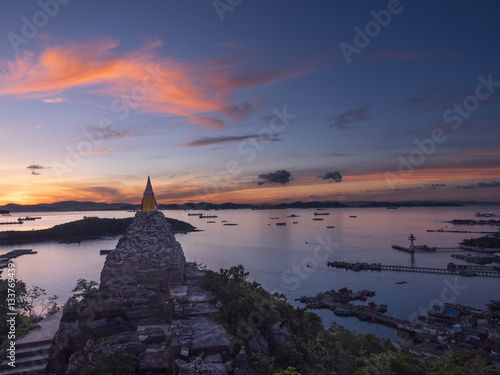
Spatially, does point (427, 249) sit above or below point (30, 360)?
below

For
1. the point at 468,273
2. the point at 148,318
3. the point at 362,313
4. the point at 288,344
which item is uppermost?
the point at 148,318

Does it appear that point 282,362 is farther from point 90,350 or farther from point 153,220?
point 153,220

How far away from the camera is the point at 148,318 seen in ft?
41.5

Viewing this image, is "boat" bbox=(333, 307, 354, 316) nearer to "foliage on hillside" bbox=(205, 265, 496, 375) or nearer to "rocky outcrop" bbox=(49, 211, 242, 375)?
"foliage on hillside" bbox=(205, 265, 496, 375)

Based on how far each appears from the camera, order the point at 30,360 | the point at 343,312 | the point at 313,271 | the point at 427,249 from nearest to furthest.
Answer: the point at 30,360, the point at 343,312, the point at 313,271, the point at 427,249

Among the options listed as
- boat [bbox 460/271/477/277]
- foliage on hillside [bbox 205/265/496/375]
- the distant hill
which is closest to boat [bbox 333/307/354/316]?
foliage on hillside [bbox 205/265/496/375]

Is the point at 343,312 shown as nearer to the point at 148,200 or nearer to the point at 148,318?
the point at 148,200

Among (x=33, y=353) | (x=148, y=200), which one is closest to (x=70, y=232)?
(x=148, y=200)

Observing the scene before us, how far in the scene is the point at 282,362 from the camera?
11586 mm

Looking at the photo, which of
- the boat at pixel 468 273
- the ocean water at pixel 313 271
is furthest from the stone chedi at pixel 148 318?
the boat at pixel 468 273

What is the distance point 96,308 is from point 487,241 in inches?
4101

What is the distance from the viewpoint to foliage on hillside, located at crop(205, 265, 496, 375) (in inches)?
448

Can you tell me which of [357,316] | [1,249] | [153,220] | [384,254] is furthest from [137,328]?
[1,249]

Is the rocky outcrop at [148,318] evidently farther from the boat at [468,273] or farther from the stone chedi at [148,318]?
the boat at [468,273]
